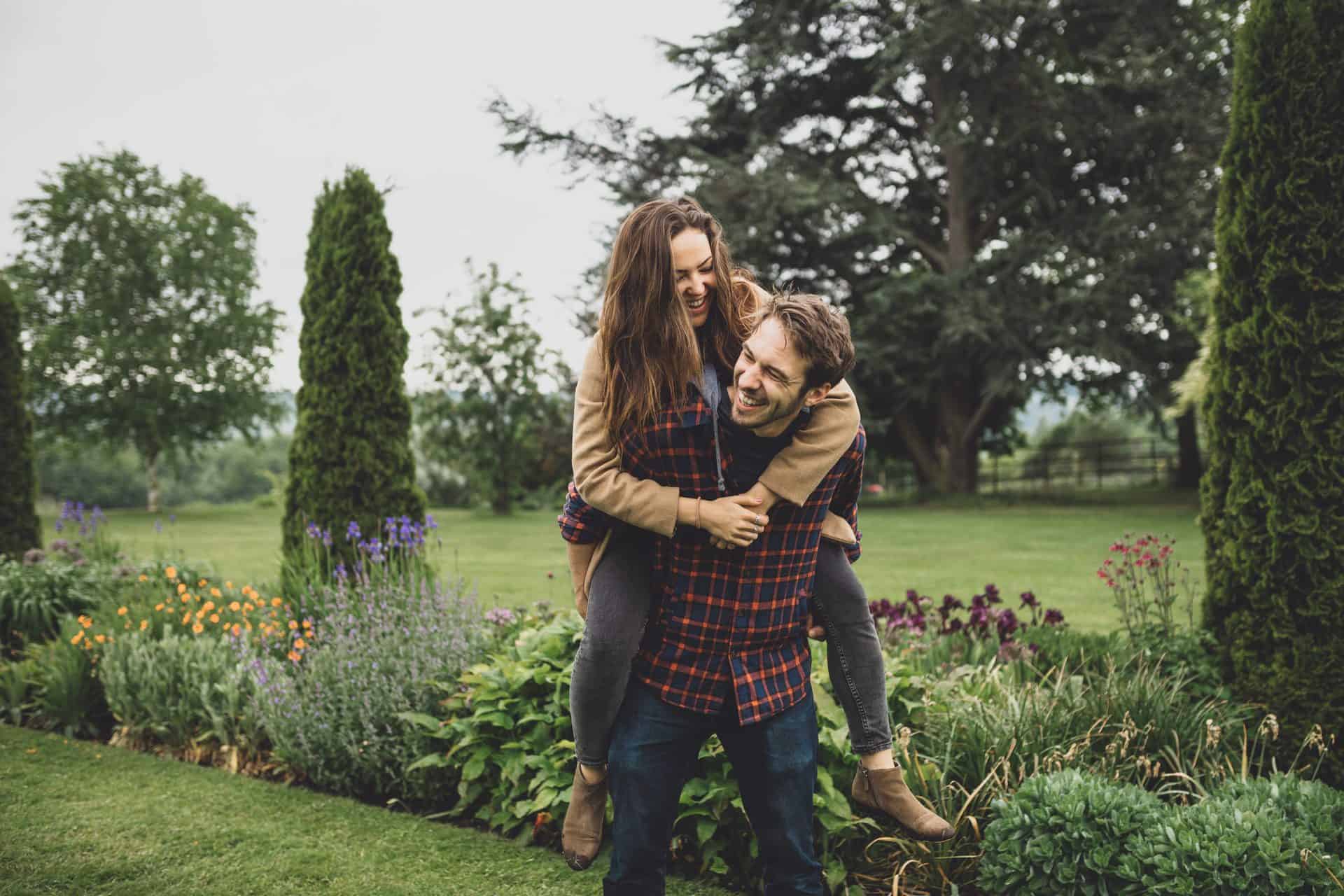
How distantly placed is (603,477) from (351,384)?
4.81 m

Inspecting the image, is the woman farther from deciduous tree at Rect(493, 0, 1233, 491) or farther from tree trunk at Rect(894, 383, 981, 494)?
tree trunk at Rect(894, 383, 981, 494)

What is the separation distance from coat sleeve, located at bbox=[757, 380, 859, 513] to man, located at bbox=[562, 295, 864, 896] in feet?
0.16

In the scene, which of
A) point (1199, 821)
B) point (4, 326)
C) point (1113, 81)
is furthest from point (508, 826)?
point (1113, 81)

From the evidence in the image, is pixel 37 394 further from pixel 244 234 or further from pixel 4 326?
pixel 4 326

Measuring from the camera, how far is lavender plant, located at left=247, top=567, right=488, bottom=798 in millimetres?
4070

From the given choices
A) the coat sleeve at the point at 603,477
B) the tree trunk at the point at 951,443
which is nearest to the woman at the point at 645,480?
the coat sleeve at the point at 603,477

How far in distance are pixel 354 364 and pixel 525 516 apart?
15.3 m

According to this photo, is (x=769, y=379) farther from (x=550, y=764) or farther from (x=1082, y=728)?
(x=1082, y=728)

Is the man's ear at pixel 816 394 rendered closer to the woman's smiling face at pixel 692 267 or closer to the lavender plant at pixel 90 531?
the woman's smiling face at pixel 692 267

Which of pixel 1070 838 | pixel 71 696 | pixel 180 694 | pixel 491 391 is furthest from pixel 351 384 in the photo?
pixel 491 391

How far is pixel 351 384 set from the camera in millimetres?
6328

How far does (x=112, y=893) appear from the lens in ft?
10.4

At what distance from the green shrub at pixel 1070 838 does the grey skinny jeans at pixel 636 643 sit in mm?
822

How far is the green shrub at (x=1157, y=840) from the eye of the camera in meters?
2.50
